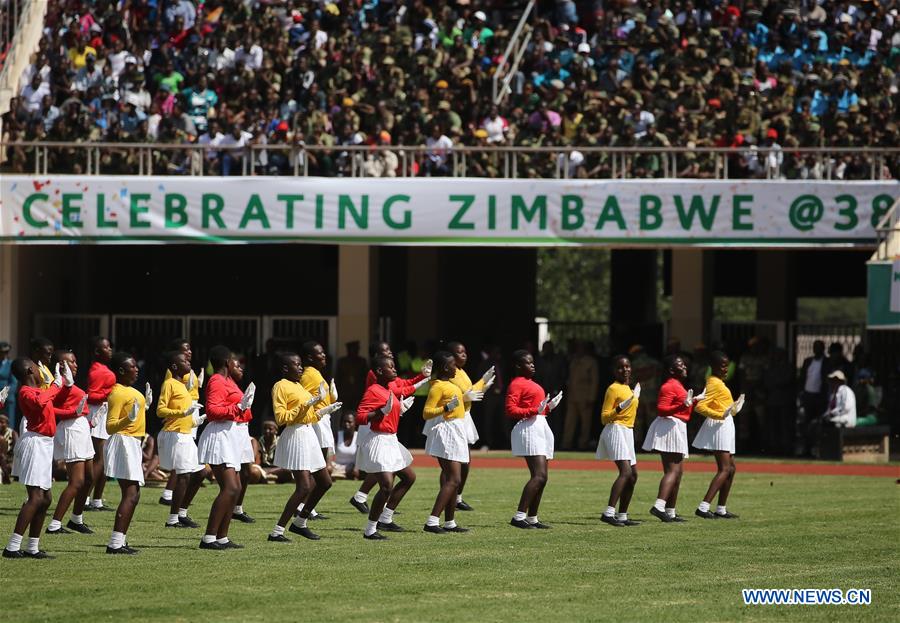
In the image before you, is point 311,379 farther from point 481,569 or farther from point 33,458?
point 481,569

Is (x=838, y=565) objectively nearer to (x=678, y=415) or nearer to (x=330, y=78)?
(x=678, y=415)

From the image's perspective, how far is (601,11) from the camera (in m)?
29.1

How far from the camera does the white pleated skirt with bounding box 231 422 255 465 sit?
13.7 m

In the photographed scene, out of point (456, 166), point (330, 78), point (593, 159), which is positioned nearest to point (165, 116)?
point (330, 78)

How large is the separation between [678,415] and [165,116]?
1281cm

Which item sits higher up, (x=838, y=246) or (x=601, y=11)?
(x=601, y=11)

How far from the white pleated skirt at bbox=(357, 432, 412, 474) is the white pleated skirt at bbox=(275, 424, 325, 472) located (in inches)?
24.4

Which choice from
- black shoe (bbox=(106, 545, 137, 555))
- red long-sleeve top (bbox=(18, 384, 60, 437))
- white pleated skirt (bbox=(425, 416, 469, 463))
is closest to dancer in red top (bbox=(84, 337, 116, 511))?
black shoe (bbox=(106, 545, 137, 555))

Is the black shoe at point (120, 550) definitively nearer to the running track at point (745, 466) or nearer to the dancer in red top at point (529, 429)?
the dancer in red top at point (529, 429)

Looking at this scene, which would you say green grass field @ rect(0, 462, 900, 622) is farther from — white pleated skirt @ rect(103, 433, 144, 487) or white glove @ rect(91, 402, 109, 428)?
white glove @ rect(91, 402, 109, 428)

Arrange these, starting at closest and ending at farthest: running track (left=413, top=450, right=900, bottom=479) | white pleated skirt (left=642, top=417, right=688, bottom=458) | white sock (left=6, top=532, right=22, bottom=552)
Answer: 1. white sock (left=6, top=532, right=22, bottom=552)
2. white pleated skirt (left=642, top=417, right=688, bottom=458)
3. running track (left=413, top=450, right=900, bottom=479)

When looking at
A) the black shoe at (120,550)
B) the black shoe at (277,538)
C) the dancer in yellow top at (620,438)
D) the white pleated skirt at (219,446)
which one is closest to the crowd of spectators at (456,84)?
the dancer in yellow top at (620,438)

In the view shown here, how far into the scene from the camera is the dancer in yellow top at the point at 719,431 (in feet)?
53.6

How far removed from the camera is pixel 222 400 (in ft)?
44.9
